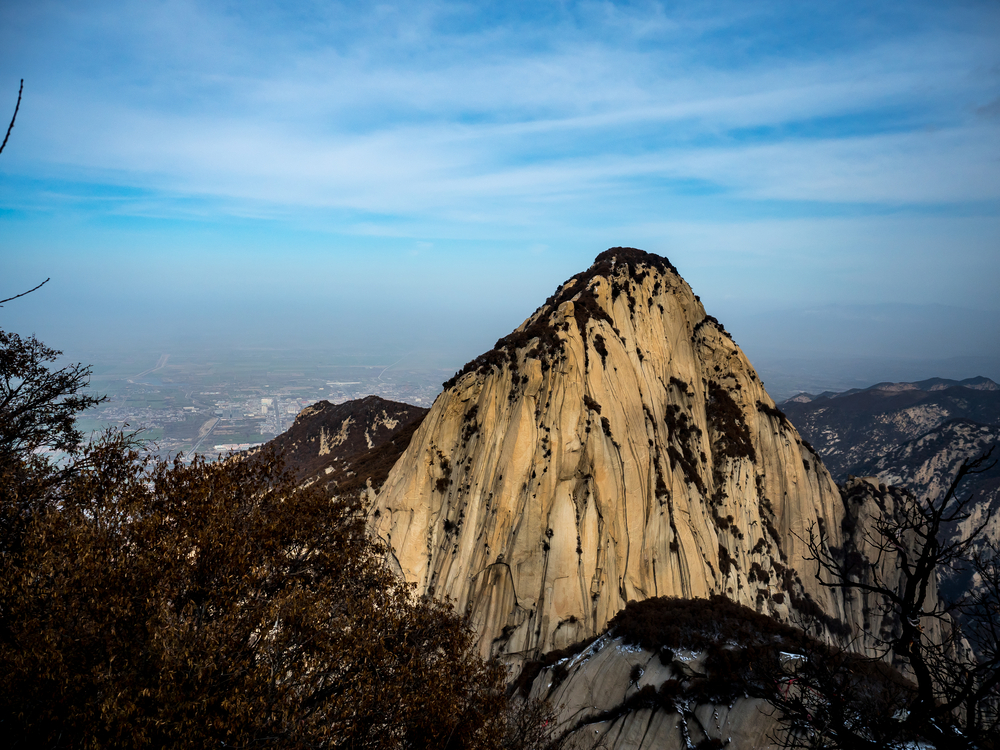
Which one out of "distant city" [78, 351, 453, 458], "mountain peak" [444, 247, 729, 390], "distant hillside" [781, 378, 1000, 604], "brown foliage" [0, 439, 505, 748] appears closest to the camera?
"brown foliage" [0, 439, 505, 748]

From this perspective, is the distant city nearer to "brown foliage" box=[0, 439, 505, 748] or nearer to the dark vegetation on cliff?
the dark vegetation on cliff

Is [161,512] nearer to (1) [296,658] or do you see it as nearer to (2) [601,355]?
(1) [296,658]

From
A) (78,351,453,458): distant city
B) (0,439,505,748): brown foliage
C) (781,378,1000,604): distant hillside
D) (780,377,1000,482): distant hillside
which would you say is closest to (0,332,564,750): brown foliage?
(0,439,505,748): brown foliage

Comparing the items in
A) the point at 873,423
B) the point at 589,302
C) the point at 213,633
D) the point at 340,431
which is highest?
the point at 589,302

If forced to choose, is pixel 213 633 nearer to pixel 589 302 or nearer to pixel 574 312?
pixel 574 312

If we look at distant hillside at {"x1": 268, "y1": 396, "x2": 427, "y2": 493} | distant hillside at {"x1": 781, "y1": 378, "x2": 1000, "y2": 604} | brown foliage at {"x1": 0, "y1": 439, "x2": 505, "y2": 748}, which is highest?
brown foliage at {"x1": 0, "y1": 439, "x2": 505, "y2": 748}

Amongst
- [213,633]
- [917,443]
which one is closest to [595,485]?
[213,633]

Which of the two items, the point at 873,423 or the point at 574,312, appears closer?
the point at 574,312

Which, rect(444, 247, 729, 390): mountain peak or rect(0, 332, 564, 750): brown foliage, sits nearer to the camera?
rect(0, 332, 564, 750): brown foliage
